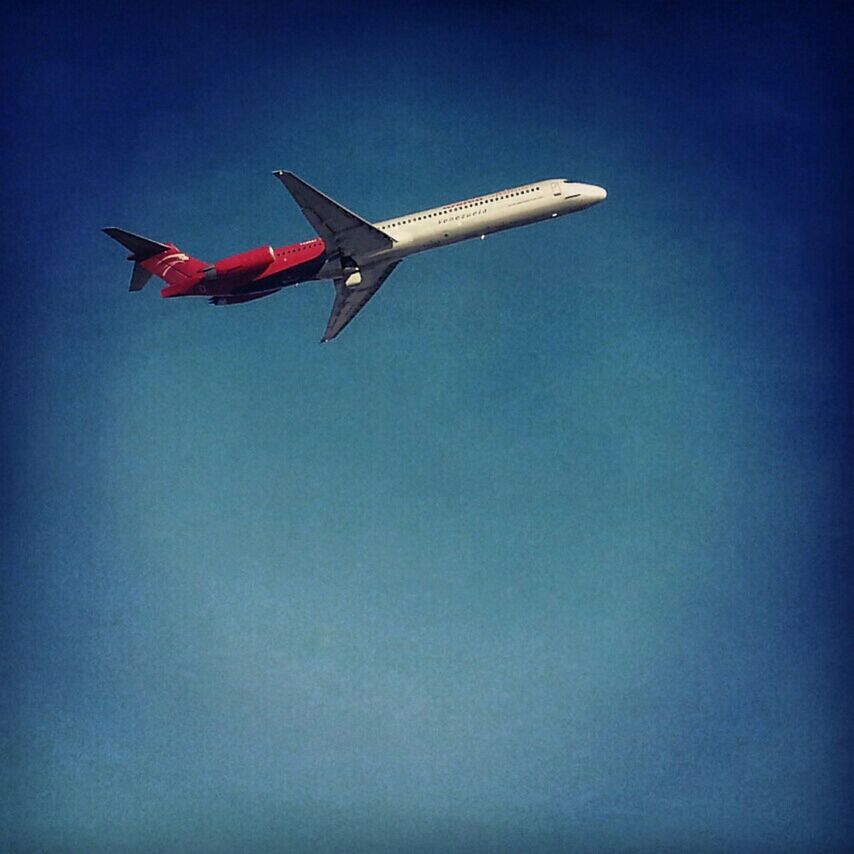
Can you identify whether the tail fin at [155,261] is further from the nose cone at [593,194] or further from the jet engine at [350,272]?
the nose cone at [593,194]

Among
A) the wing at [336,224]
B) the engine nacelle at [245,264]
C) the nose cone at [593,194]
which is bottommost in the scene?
the engine nacelle at [245,264]

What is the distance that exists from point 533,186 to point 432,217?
3.15 metres

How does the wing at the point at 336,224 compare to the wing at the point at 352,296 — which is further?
the wing at the point at 352,296

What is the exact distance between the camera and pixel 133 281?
94.7ft

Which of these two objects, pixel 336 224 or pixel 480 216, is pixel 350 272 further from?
pixel 480 216

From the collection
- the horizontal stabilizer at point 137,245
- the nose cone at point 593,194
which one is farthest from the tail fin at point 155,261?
the nose cone at point 593,194

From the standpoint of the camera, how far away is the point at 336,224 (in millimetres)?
27453

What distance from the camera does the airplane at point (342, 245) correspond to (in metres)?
27.3

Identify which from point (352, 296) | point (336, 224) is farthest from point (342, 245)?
point (352, 296)

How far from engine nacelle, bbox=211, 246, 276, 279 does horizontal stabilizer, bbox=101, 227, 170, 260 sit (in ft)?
6.67

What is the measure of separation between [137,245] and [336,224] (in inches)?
207

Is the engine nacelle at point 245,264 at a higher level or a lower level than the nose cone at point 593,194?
lower

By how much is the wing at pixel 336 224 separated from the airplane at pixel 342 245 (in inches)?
1.0

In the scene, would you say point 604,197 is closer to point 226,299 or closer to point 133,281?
point 226,299
